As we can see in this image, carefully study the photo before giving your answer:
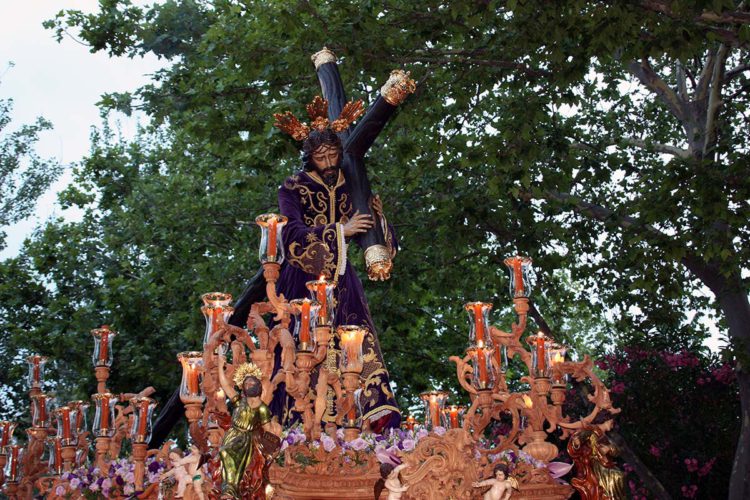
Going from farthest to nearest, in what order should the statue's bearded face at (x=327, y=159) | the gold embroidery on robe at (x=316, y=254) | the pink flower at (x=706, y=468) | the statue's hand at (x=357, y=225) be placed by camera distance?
the pink flower at (x=706, y=468)
the statue's bearded face at (x=327, y=159)
the statue's hand at (x=357, y=225)
the gold embroidery on robe at (x=316, y=254)

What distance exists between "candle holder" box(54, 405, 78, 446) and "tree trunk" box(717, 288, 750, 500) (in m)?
8.47

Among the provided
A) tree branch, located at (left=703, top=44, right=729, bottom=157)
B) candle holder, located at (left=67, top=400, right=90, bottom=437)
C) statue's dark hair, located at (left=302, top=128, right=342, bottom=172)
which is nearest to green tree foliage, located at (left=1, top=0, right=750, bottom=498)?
tree branch, located at (left=703, top=44, right=729, bottom=157)

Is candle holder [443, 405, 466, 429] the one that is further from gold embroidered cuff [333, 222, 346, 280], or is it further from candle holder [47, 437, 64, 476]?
candle holder [47, 437, 64, 476]

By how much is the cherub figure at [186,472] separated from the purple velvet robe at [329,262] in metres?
1.76

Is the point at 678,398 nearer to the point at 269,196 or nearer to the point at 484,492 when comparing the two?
the point at 269,196

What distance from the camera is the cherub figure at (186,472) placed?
283 inches

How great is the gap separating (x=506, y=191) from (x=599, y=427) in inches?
281

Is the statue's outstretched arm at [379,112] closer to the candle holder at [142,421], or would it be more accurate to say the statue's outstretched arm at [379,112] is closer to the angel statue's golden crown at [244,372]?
the candle holder at [142,421]

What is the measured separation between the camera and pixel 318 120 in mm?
10586

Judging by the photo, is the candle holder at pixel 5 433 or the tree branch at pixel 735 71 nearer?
the candle holder at pixel 5 433

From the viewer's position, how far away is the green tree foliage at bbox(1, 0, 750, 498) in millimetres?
13531

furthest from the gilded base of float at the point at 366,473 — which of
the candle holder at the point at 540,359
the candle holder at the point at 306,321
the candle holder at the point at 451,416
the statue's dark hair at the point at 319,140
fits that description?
the statue's dark hair at the point at 319,140

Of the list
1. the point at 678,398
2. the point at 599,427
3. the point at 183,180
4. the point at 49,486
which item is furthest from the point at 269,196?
the point at 599,427

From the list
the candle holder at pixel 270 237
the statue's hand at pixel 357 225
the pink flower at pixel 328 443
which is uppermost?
the statue's hand at pixel 357 225
